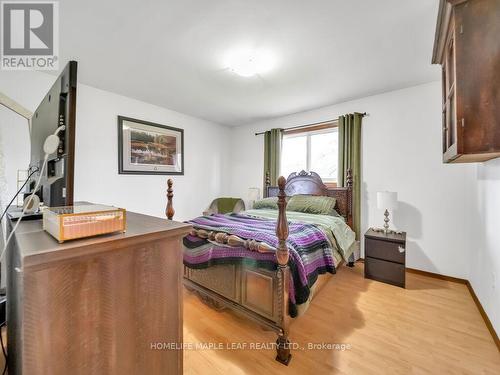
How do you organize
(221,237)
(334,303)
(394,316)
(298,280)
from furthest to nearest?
1. (334,303)
2. (394,316)
3. (221,237)
4. (298,280)

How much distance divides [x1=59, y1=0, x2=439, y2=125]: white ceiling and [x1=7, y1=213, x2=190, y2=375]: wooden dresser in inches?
70.3

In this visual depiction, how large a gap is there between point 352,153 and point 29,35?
3896 mm

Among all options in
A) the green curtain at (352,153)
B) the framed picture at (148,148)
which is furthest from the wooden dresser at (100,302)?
the green curtain at (352,153)

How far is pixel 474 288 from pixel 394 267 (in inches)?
28.8

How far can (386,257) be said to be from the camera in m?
2.68

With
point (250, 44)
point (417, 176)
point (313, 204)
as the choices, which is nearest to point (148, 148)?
point (250, 44)

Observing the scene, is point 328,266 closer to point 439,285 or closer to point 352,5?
point 439,285

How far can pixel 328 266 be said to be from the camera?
2059 millimetres

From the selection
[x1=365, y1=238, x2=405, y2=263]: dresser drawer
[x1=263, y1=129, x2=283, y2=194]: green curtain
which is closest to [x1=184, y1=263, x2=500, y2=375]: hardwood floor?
[x1=365, y1=238, x2=405, y2=263]: dresser drawer

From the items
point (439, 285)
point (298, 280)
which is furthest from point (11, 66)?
point (439, 285)

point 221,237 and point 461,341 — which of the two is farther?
point 221,237

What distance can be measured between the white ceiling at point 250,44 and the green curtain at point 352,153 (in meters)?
0.39

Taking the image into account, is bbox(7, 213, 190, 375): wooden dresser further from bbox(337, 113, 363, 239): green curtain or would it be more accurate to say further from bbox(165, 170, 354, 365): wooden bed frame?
bbox(337, 113, 363, 239): green curtain

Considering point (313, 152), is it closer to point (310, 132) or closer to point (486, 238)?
point (310, 132)
